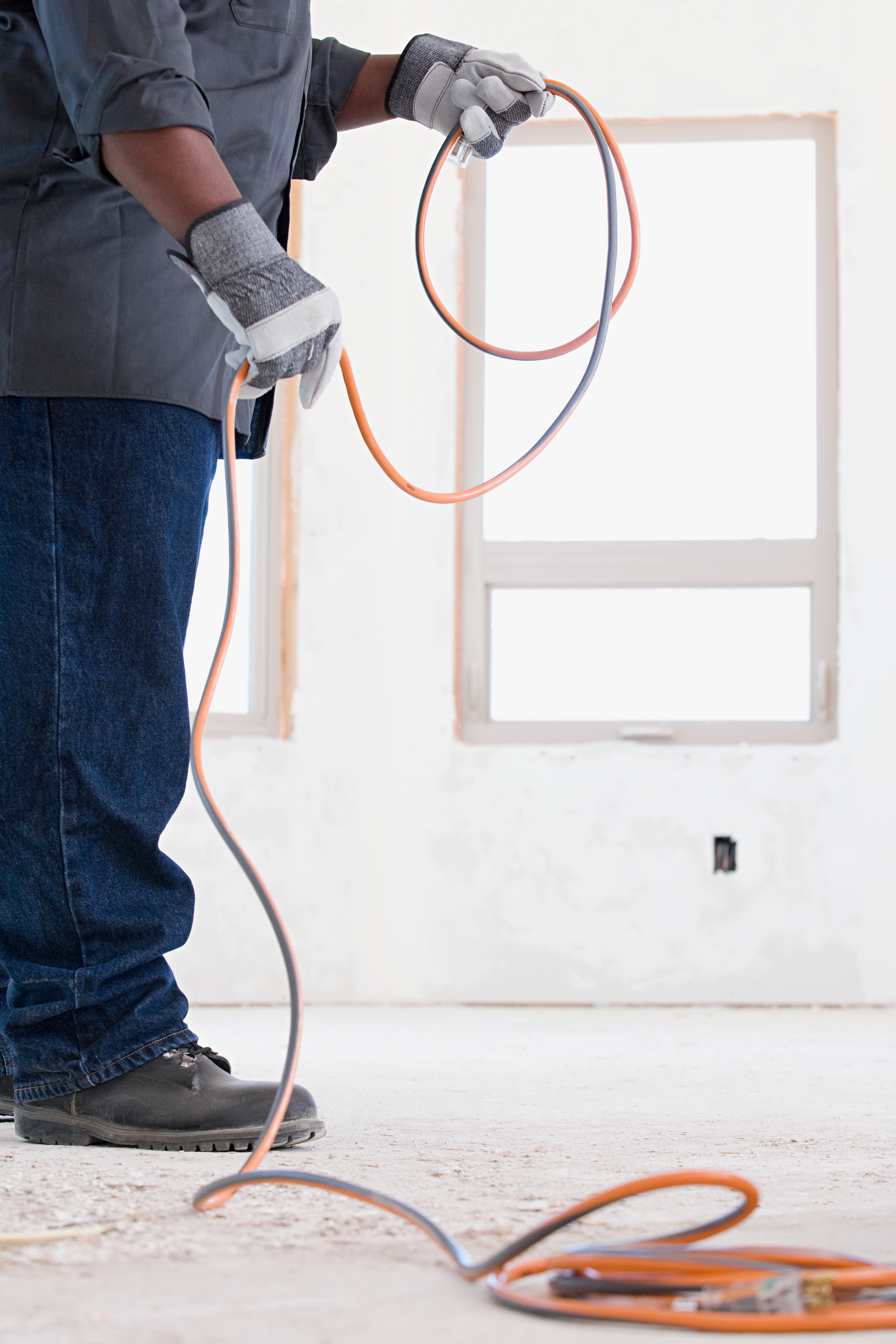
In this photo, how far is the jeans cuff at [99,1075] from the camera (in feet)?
3.75

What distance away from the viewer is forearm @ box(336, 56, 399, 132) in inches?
55.5

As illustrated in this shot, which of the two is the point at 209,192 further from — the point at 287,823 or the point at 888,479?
the point at 888,479

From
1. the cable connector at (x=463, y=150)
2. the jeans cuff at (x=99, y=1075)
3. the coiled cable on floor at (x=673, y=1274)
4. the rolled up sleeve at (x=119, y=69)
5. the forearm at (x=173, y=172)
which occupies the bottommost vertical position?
the jeans cuff at (x=99, y=1075)

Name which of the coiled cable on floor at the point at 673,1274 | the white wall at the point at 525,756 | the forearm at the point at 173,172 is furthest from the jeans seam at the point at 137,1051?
the white wall at the point at 525,756

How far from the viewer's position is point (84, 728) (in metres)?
1.14

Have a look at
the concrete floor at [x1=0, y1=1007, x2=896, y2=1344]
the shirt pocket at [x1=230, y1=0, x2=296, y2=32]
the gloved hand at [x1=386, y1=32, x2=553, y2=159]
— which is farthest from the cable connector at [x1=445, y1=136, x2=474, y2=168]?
the concrete floor at [x1=0, y1=1007, x2=896, y2=1344]

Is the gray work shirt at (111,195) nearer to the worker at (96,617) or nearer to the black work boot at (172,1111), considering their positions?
the worker at (96,617)

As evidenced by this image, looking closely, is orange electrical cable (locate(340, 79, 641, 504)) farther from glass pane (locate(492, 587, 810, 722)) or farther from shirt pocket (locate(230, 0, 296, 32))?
glass pane (locate(492, 587, 810, 722))

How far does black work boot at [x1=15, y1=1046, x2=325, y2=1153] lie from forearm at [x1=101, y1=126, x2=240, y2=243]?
711 millimetres

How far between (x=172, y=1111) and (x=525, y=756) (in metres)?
2.21

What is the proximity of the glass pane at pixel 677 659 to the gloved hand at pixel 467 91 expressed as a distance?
207 cm

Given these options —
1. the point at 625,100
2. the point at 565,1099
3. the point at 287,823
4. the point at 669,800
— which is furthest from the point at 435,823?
the point at 625,100

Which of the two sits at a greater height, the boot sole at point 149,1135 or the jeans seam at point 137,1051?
the jeans seam at point 137,1051

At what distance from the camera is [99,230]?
1152 mm
